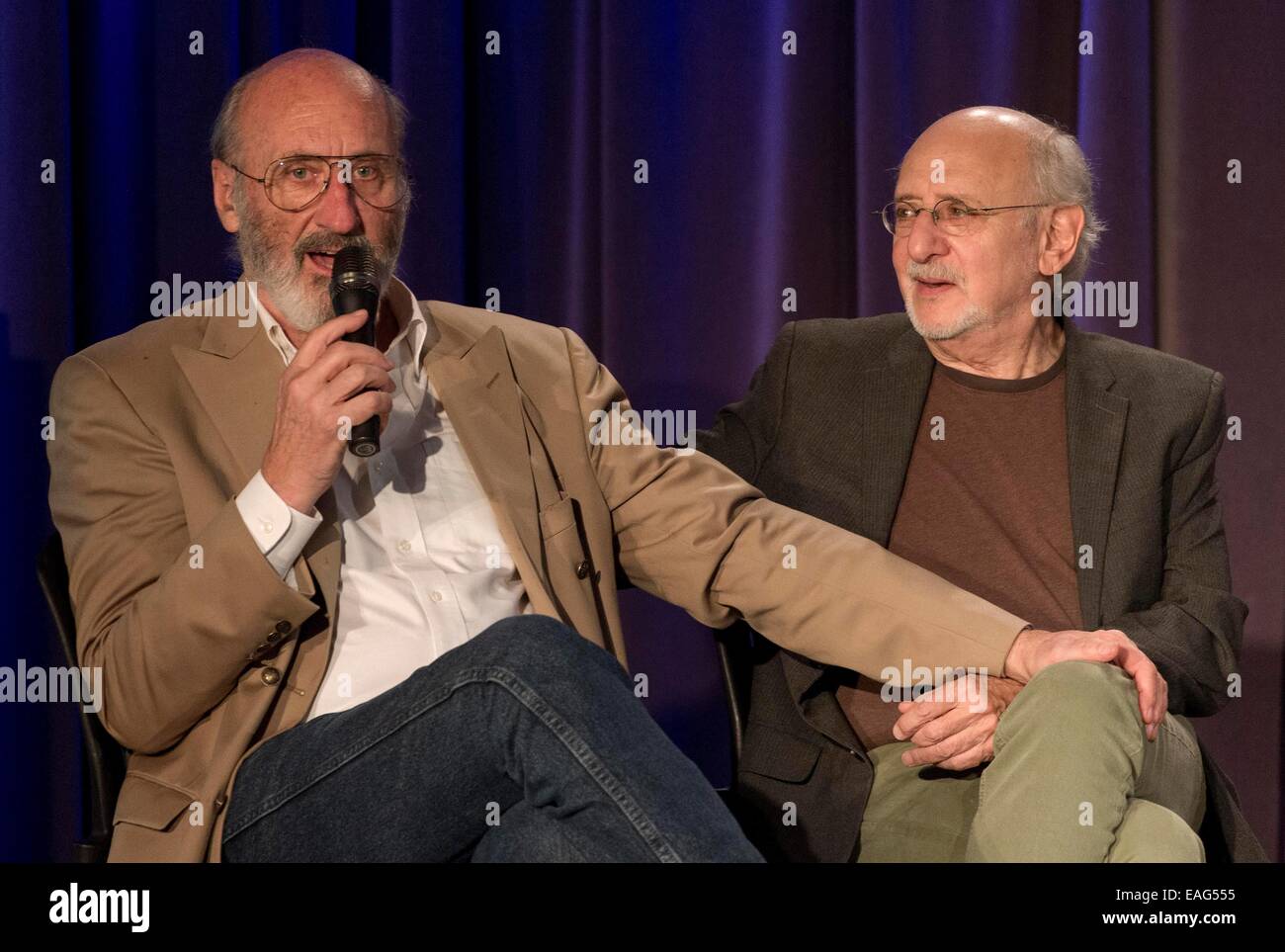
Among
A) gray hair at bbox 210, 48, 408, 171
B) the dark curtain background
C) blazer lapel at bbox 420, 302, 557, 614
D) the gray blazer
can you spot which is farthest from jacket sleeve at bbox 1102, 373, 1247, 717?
gray hair at bbox 210, 48, 408, 171

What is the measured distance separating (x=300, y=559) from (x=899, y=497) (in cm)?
94

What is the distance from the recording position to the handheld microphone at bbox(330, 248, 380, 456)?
187 cm

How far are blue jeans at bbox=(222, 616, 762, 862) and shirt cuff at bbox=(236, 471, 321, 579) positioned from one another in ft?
0.72

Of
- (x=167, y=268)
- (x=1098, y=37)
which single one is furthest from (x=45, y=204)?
(x=1098, y=37)

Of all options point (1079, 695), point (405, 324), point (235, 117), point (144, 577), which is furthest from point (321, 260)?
point (1079, 695)

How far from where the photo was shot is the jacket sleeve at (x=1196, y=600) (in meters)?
2.31

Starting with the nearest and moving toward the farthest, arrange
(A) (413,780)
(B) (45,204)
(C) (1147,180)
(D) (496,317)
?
1. (A) (413,780)
2. (D) (496,317)
3. (B) (45,204)
4. (C) (1147,180)

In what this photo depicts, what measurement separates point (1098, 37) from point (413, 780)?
2.14 metres

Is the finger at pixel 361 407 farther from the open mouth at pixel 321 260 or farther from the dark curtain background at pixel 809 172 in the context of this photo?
the dark curtain background at pixel 809 172

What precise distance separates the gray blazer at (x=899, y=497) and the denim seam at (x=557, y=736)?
0.63 m

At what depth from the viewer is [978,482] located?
247 cm

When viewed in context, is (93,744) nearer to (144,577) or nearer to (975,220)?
(144,577)

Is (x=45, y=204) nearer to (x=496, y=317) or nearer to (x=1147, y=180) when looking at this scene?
(x=496, y=317)

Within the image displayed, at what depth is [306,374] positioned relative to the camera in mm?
1899
